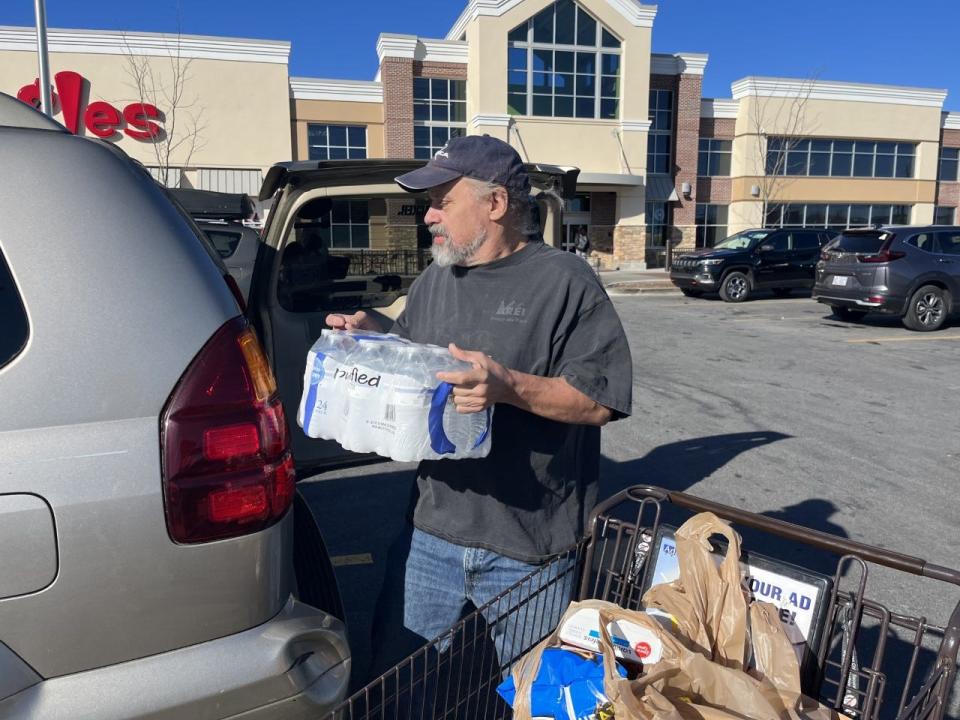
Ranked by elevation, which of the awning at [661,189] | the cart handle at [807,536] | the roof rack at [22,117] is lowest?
the cart handle at [807,536]

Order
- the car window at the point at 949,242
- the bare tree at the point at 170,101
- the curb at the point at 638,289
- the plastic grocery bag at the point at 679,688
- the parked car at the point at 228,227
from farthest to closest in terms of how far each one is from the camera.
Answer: the bare tree at the point at 170,101
the curb at the point at 638,289
the car window at the point at 949,242
the parked car at the point at 228,227
the plastic grocery bag at the point at 679,688

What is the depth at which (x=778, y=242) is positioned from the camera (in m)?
18.3

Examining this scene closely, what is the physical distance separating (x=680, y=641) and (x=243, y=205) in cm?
862

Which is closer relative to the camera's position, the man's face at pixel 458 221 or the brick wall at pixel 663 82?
the man's face at pixel 458 221

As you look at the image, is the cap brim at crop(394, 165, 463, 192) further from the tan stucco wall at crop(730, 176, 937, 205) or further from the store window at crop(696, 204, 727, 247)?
the tan stucco wall at crop(730, 176, 937, 205)

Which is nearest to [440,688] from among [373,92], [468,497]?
[468,497]

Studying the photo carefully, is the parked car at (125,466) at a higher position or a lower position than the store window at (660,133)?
lower

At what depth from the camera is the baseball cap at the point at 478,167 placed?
2.20 m

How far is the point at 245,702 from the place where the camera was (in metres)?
1.72

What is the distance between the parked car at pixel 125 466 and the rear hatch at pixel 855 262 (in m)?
13.2

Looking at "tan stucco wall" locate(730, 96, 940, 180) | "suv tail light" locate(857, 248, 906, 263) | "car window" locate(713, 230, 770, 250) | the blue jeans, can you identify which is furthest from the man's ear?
"tan stucco wall" locate(730, 96, 940, 180)

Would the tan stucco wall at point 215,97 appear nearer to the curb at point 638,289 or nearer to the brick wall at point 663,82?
the curb at point 638,289

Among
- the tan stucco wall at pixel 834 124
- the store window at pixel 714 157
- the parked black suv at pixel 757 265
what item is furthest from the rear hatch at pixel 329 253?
the tan stucco wall at pixel 834 124

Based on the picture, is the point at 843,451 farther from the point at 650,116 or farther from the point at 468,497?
the point at 650,116
